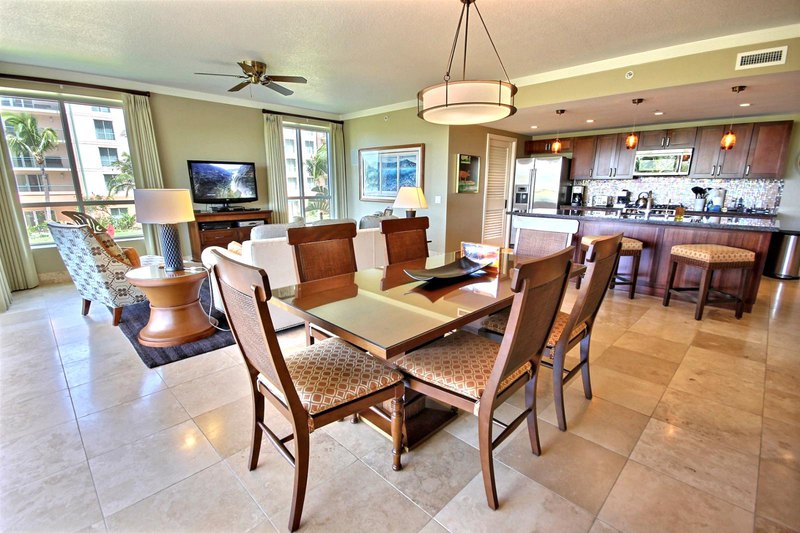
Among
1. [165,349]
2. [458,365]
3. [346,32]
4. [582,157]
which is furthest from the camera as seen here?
[582,157]

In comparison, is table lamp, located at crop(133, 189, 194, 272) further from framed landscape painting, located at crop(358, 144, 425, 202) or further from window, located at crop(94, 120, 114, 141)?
framed landscape painting, located at crop(358, 144, 425, 202)

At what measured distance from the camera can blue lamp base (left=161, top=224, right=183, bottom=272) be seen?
2959mm

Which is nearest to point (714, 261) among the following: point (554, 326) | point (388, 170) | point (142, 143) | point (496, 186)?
point (554, 326)

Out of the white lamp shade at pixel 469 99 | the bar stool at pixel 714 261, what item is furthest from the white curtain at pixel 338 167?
the bar stool at pixel 714 261

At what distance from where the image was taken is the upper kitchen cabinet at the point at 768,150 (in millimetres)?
4918

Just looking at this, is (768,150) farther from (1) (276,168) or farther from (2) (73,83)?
(2) (73,83)

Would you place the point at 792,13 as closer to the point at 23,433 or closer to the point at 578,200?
the point at 578,200

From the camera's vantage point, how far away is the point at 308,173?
22.7ft

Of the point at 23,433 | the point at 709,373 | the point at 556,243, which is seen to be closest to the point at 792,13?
the point at 556,243

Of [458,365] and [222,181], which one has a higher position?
[222,181]

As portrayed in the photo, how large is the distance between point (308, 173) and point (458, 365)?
20.3 ft

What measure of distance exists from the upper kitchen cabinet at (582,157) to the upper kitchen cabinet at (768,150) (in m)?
2.11

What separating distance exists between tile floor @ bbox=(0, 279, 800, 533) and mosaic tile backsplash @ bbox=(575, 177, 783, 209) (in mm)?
3978

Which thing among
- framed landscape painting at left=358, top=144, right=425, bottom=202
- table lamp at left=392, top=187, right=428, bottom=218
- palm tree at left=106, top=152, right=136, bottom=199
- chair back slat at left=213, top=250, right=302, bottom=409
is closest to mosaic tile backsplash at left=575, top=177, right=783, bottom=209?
framed landscape painting at left=358, top=144, right=425, bottom=202
